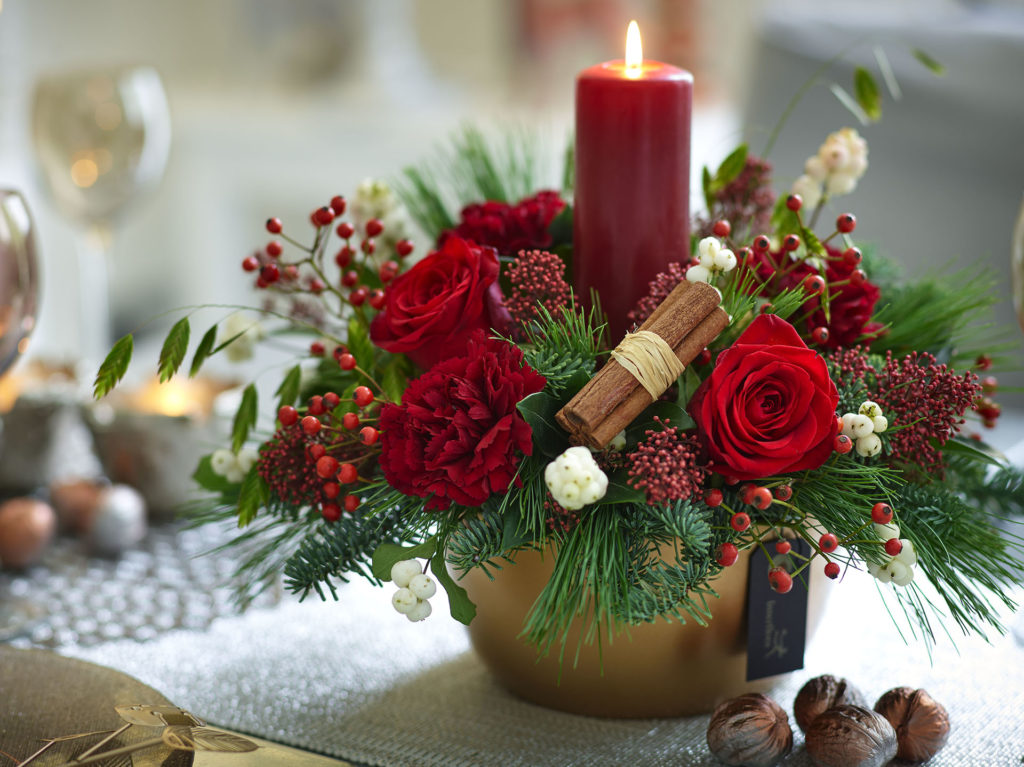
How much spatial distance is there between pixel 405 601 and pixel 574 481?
8 cm

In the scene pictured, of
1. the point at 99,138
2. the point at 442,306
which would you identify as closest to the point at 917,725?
the point at 442,306

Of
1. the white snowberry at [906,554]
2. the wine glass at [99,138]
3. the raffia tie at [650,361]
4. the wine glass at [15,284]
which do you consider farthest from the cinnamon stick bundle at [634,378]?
the wine glass at [99,138]

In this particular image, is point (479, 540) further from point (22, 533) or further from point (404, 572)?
point (22, 533)

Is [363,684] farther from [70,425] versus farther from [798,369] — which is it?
[70,425]

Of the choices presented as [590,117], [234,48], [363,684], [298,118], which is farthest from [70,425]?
[234,48]

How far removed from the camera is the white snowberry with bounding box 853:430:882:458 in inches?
14.9

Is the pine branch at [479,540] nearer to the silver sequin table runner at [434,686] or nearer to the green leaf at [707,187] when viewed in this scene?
the silver sequin table runner at [434,686]

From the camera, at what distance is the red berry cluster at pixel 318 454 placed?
0.41 m

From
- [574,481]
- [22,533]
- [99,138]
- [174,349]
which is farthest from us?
[99,138]

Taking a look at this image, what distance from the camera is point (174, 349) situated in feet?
1.46

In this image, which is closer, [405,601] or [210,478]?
[405,601]

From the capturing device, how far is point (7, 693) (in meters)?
0.42

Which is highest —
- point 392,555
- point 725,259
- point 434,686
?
point 725,259

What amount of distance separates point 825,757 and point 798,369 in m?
0.14
